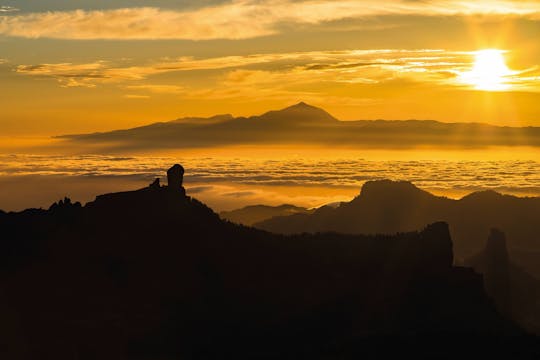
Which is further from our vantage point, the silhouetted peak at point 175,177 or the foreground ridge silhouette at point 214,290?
the silhouetted peak at point 175,177

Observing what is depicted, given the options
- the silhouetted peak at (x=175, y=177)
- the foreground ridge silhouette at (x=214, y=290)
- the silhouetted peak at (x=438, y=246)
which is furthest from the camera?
the silhouetted peak at (x=438, y=246)

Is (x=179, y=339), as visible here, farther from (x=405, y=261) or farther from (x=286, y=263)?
(x=405, y=261)

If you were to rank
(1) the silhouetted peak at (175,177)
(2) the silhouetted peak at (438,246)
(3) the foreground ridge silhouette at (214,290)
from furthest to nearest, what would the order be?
(2) the silhouetted peak at (438,246), (1) the silhouetted peak at (175,177), (3) the foreground ridge silhouette at (214,290)

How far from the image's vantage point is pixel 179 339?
372ft

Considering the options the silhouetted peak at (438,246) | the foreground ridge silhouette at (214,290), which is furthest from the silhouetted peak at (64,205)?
the silhouetted peak at (438,246)

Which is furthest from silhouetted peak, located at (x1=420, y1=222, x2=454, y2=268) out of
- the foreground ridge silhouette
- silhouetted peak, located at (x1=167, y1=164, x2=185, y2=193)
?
silhouetted peak, located at (x1=167, y1=164, x2=185, y2=193)

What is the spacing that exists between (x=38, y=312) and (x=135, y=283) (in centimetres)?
1547

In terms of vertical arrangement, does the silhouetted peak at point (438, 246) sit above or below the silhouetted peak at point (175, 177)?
below

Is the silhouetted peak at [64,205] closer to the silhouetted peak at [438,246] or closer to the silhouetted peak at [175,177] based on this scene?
the silhouetted peak at [175,177]

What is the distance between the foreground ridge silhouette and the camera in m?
108

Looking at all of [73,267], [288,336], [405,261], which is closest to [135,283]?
[73,267]

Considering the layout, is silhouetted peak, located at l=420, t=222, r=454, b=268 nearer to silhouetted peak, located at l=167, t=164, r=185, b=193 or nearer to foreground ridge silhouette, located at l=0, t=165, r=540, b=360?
foreground ridge silhouette, located at l=0, t=165, r=540, b=360

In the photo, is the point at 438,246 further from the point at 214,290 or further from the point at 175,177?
the point at 175,177

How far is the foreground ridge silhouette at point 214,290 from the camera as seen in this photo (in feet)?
353
